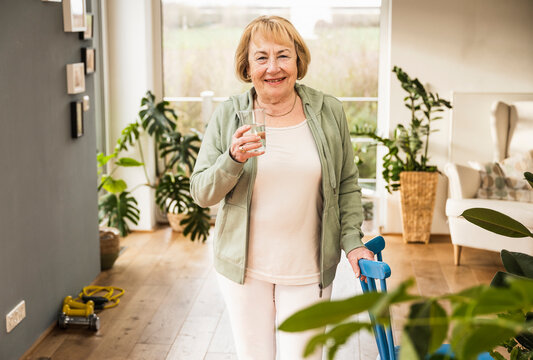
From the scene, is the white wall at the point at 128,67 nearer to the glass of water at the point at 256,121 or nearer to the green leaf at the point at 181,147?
the green leaf at the point at 181,147

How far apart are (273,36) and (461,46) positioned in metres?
4.02

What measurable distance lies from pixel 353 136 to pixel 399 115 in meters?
0.47

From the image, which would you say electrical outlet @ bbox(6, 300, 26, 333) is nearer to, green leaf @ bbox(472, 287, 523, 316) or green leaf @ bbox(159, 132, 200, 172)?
green leaf @ bbox(159, 132, 200, 172)

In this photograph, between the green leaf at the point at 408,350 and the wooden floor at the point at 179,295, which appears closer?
the green leaf at the point at 408,350

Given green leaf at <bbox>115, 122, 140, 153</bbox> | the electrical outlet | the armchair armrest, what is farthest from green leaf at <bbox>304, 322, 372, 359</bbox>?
green leaf at <bbox>115, 122, 140, 153</bbox>

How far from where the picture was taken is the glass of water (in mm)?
1770

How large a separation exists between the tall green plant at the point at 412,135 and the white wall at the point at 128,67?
1.86 m

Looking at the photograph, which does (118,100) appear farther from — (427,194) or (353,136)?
(427,194)

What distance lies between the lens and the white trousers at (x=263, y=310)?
194cm

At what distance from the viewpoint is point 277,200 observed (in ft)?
6.22

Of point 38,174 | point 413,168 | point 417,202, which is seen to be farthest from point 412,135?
point 38,174

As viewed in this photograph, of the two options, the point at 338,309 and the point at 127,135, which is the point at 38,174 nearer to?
the point at 127,135

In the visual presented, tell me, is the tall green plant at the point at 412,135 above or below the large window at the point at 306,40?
below

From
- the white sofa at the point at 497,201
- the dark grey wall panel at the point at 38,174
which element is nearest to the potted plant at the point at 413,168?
the white sofa at the point at 497,201
